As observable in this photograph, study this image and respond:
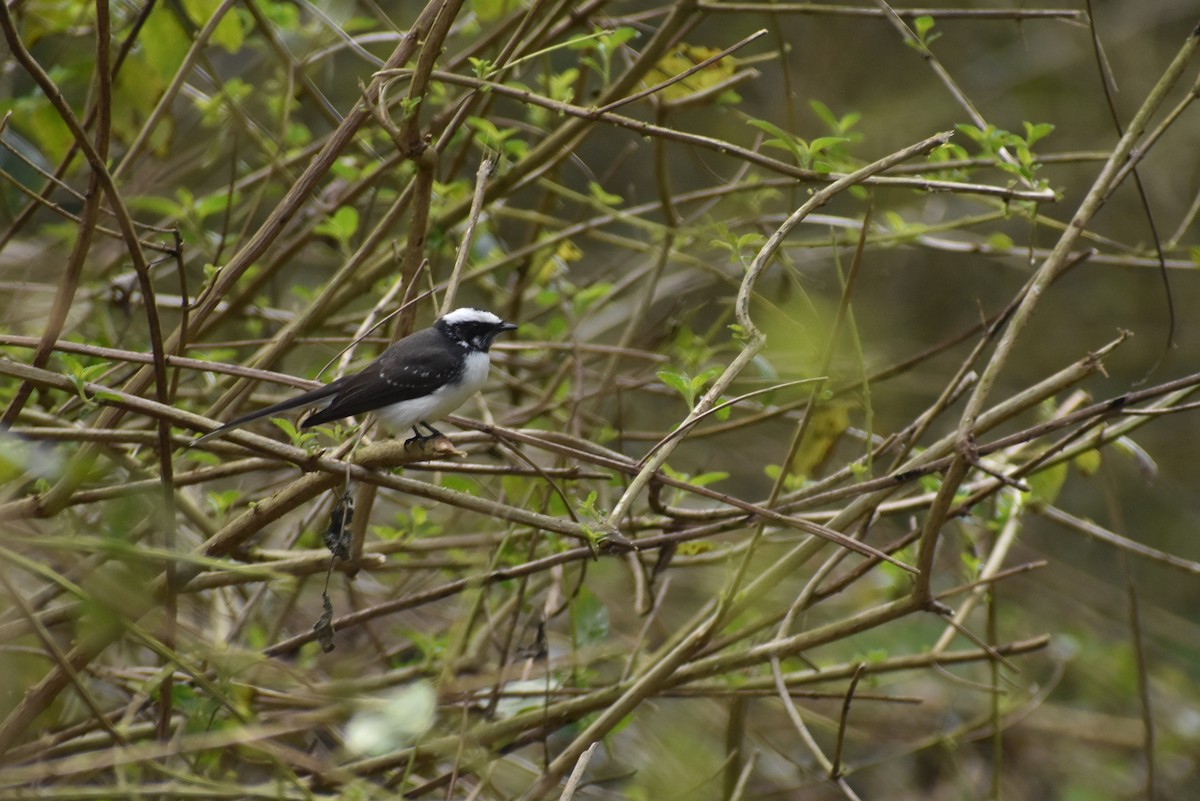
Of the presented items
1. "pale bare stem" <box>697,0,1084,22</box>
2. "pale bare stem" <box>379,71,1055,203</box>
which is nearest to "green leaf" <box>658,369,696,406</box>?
"pale bare stem" <box>379,71,1055,203</box>

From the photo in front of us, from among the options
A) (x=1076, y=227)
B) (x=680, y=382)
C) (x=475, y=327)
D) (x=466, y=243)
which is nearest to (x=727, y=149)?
(x=680, y=382)

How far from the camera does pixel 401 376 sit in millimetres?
3990

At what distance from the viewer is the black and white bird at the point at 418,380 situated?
12.3ft

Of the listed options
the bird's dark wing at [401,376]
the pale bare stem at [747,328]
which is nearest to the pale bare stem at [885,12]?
the pale bare stem at [747,328]

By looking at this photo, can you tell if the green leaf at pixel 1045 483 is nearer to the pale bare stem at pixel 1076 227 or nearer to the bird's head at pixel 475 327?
the pale bare stem at pixel 1076 227

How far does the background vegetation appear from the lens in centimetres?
287

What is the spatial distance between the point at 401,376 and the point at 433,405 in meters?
0.16

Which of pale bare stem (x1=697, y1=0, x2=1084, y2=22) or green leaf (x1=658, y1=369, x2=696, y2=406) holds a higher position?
pale bare stem (x1=697, y1=0, x2=1084, y2=22)

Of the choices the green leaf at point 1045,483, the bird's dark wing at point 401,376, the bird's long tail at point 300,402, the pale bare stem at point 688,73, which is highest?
the pale bare stem at point 688,73

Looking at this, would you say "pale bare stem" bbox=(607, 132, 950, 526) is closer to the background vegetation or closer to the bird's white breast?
the background vegetation

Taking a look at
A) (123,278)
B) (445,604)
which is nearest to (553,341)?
(445,604)

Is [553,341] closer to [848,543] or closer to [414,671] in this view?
[414,671]

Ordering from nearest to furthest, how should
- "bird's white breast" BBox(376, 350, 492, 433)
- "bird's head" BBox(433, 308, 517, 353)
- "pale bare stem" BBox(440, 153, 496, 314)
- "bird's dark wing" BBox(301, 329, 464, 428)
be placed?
"pale bare stem" BBox(440, 153, 496, 314) → "bird's dark wing" BBox(301, 329, 464, 428) → "bird's white breast" BBox(376, 350, 492, 433) → "bird's head" BBox(433, 308, 517, 353)

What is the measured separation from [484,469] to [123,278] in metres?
2.18
